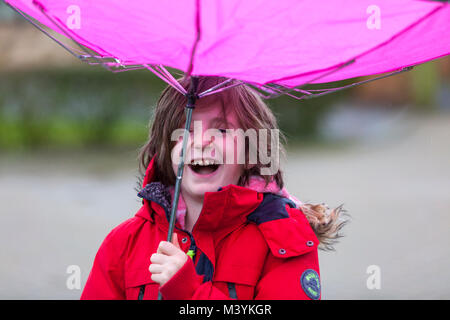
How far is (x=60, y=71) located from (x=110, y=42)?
26.4 ft

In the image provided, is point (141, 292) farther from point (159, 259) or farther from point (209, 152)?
point (209, 152)

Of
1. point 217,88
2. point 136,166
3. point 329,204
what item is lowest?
point 329,204

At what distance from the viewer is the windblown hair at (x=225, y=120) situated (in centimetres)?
221

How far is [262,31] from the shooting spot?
163cm

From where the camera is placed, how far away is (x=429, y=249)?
561cm

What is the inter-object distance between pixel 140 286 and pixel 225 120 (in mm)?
654

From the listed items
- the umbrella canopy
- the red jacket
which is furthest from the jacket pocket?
the umbrella canopy

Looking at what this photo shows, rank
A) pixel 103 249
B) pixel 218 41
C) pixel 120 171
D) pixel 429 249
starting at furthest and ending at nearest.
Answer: pixel 120 171 < pixel 429 249 < pixel 103 249 < pixel 218 41

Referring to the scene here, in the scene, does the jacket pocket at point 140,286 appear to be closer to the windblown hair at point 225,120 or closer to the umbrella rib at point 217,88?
the windblown hair at point 225,120

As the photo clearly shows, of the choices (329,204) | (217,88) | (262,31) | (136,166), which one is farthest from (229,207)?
(136,166)

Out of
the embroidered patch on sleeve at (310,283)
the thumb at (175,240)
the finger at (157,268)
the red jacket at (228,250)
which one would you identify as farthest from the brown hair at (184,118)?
the finger at (157,268)

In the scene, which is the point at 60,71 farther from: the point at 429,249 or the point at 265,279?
the point at 265,279

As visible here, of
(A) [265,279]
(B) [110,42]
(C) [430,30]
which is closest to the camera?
(C) [430,30]

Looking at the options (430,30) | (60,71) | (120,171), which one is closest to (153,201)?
(430,30)
